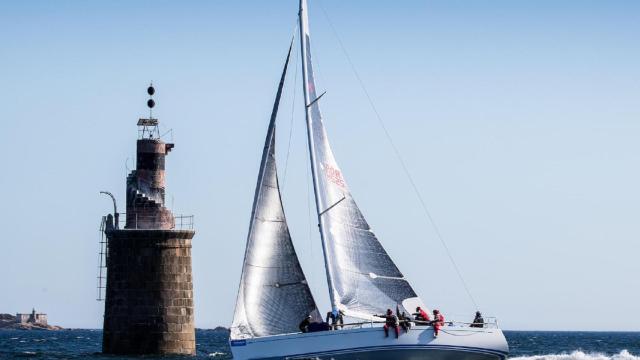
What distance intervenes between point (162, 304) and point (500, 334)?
1951cm

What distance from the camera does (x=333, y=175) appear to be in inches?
1737

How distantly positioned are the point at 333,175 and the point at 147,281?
15.5 metres

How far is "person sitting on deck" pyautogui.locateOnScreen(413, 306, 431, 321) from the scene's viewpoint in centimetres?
4238

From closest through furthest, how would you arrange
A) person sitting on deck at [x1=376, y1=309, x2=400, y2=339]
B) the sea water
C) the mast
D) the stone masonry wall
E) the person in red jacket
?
person sitting on deck at [x1=376, y1=309, x2=400, y2=339], the person in red jacket, the mast, the stone masonry wall, the sea water

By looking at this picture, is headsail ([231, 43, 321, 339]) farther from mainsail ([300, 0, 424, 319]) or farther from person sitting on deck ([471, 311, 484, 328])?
person sitting on deck ([471, 311, 484, 328])

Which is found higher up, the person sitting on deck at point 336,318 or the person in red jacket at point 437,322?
the person sitting on deck at point 336,318

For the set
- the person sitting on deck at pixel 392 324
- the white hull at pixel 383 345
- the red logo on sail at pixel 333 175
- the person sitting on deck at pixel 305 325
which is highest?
the red logo on sail at pixel 333 175

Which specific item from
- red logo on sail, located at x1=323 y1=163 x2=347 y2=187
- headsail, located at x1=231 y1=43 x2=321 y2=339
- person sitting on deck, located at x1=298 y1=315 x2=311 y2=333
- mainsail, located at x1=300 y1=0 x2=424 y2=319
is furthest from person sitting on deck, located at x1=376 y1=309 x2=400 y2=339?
red logo on sail, located at x1=323 y1=163 x2=347 y2=187

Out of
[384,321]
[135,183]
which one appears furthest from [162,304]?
[384,321]

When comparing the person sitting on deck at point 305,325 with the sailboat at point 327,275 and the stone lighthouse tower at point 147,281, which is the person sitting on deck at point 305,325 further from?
the stone lighthouse tower at point 147,281

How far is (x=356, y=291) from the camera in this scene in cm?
4281

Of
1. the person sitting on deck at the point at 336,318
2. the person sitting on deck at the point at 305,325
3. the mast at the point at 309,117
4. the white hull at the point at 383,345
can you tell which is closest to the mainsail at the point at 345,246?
the mast at the point at 309,117

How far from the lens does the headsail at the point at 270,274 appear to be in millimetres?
43250

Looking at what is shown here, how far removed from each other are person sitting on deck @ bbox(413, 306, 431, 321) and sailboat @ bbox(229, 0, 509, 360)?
30 centimetres
